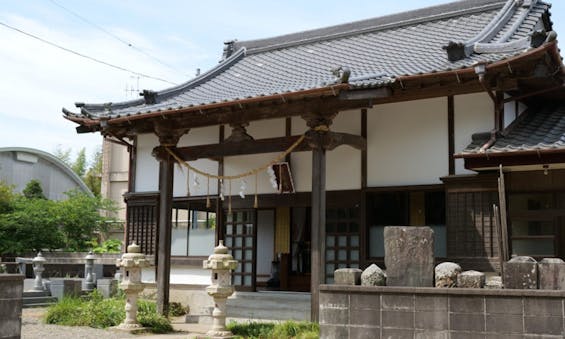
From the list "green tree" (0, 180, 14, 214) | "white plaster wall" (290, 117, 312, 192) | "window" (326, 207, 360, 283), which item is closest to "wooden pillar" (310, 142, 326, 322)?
"window" (326, 207, 360, 283)

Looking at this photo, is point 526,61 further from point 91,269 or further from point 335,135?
point 91,269

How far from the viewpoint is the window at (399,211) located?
572 inches

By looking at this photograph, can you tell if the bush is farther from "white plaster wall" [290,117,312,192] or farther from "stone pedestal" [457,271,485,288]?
"stone pedestal" [457,271,485,288]

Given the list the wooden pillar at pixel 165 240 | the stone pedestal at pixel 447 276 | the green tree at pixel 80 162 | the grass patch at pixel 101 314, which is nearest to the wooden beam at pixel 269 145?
the wooden pillar at pixel 165 240

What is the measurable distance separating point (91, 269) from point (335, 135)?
1407cm

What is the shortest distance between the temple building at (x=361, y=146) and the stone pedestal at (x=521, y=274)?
1.20 m

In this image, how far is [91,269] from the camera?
79.0 ft

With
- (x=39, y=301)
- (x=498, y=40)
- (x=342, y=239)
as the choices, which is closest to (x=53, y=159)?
(x=39, y=301)

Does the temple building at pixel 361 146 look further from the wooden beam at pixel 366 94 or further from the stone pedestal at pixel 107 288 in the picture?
the stone pedestal at pixel 107 288

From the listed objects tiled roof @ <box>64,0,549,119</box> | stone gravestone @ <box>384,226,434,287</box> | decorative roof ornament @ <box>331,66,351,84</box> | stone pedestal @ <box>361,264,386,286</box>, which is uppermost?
tiled roof @ <box>64,0,549,119</box>

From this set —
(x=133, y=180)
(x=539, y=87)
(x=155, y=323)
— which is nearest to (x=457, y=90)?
(x=539, y=87)

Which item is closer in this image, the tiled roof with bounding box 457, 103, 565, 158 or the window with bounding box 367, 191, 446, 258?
the tiled roof with bounding box 457, 103, 565, 158

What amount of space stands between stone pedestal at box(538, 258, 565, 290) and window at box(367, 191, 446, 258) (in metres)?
6.27

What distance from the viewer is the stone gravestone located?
8.70 meters
